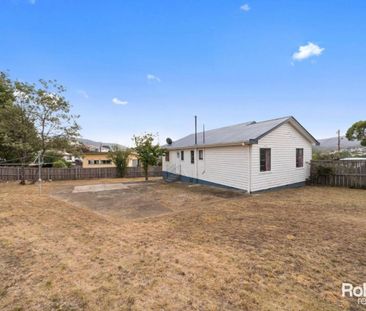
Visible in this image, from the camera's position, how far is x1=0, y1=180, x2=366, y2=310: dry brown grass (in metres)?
2.42

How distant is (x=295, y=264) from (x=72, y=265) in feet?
12.1

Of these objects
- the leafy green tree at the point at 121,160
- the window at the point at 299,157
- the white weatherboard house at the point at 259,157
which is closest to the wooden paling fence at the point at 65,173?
the leafy green tree at the point at 121,160

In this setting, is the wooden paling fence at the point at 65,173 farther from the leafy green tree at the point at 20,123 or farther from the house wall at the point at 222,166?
the house wall at the point at 222,166

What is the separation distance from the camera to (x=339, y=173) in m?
11.4

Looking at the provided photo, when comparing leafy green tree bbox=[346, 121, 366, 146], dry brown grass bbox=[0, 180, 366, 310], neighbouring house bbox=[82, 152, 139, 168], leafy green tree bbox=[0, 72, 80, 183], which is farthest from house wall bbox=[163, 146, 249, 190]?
leafy green tree bbox=[346, 121, 366, 146]

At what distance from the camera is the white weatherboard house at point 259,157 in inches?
389

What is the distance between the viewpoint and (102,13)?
35.7ft

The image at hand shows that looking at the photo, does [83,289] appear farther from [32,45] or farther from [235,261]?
[32,45]

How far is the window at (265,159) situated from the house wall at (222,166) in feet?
3.57

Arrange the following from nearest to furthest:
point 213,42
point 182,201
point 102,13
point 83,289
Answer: point 83,289 < point 182,201 < point 102,13 < point 213,42

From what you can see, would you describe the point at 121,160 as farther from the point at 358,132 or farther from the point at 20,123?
the point at 358,132

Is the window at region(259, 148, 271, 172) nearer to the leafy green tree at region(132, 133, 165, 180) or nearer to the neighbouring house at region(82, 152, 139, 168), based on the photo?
the leafy green tree at region(132, 133, 165, 180)

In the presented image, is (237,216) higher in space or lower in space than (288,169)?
lower

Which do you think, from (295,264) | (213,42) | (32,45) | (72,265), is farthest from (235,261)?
(32,45)
